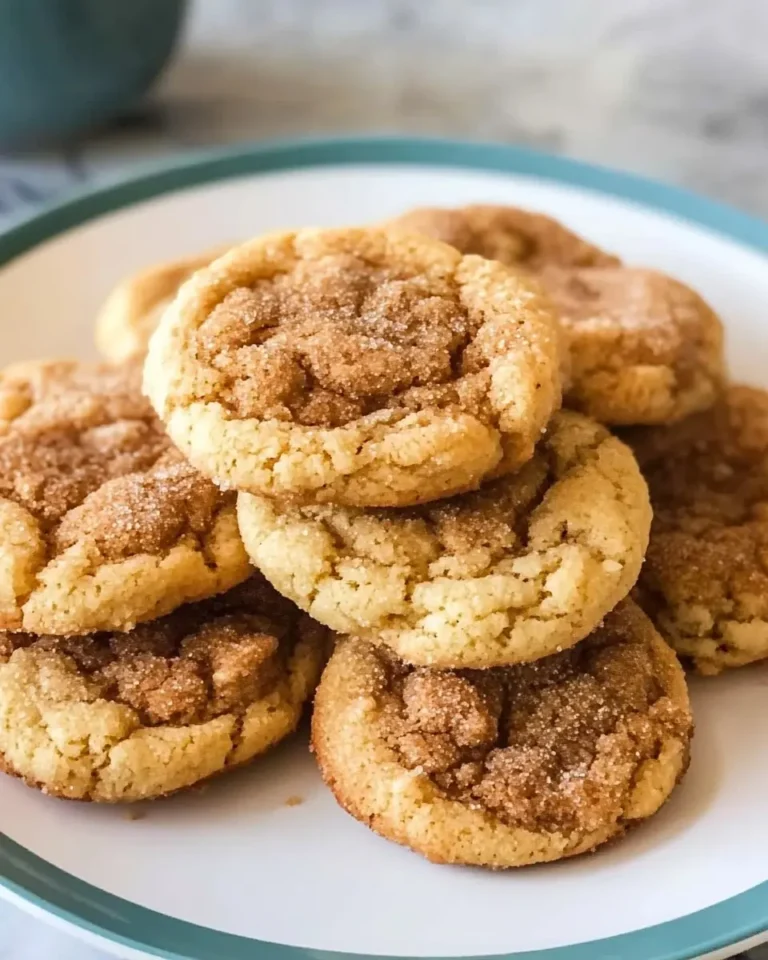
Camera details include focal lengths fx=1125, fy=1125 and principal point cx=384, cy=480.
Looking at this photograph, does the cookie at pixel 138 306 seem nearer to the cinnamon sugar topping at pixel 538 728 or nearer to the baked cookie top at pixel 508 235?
the baked cookie top at pixel 508 235

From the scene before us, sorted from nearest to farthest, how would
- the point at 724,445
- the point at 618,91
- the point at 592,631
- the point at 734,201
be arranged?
the point at 592,631
the point at 724,445
the point at 734,201
the point at 618,91

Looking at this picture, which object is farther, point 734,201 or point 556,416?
point 734,201

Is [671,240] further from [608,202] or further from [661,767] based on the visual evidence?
[661,767]

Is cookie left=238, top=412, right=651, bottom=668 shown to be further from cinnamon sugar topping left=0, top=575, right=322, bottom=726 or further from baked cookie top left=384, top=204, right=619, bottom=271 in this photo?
baked cookie top left=384, top=204, right=619, bottom=271

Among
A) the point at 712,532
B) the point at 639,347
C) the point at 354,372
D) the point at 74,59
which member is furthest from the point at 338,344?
the point at 74,59

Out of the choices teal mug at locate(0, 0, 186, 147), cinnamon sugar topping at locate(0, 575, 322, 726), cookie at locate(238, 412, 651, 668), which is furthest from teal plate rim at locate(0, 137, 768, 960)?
teal mug at locate(0, 0, 186, 147)

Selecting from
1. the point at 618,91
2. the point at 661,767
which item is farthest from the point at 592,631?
the point at 618,91

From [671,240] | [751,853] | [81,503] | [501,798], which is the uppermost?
[81,503]

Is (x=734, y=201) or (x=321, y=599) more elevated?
(x=321, y=599)

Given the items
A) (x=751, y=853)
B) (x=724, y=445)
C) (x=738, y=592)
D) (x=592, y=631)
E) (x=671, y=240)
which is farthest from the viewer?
(x=671, y=240)
